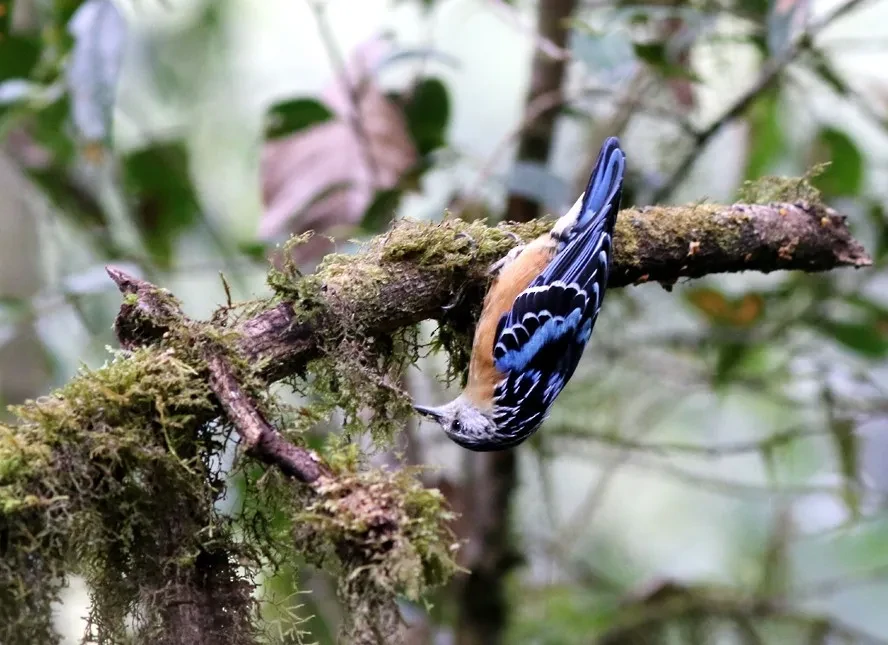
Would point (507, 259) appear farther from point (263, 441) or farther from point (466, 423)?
point (263, 441)

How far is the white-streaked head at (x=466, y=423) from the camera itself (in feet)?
6.27

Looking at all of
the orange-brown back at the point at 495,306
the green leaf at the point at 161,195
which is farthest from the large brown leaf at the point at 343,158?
the orange-brown back at the point at 495,306

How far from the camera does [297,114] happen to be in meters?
2.82

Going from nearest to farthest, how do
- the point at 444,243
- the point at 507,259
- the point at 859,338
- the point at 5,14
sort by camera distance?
1. the point at 444,243
2. the point at 507,259
3. the point at 5,14
4. the point at 859,338

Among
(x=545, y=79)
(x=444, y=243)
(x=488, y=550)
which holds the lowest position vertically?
(x=444, y=243)

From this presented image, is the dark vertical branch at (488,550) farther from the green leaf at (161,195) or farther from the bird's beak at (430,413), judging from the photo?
the bird's beak at (430,413)

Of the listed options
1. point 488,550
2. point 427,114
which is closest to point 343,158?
point 427,114

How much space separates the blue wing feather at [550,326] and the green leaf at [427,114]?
1.18 meters

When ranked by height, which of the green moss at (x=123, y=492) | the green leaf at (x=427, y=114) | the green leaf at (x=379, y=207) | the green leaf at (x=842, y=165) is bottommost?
the green moss at (x=123, y=492)

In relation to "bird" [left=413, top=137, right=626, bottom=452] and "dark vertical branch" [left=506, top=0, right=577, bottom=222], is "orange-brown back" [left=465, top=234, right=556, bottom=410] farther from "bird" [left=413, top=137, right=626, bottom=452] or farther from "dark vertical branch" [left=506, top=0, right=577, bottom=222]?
"dark vertical branch" [left=506, top=0, right=577, bottom=222]

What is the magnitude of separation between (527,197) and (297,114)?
30.4 inches

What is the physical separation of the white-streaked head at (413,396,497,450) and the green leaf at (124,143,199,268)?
155cm

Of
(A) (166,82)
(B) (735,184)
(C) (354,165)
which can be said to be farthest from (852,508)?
(A) (166,82)

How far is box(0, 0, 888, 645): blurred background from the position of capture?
271 centimetres
